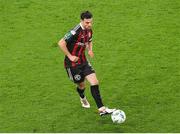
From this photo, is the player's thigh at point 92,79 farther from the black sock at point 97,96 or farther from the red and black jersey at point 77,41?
the red and black jersey at point 77,41

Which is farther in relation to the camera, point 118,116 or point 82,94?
point 82,94

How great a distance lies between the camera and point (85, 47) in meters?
11.4

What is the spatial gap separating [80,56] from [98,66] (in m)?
2.42

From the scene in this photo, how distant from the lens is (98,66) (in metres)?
13.8

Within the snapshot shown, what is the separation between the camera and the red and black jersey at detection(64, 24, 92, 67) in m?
11.2

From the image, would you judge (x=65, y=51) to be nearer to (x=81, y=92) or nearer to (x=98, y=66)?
(x=81, y=92)

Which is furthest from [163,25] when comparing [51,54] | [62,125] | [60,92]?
[62,125]

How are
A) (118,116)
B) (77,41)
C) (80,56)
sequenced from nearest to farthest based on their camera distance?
1. (118,116)
2. (77,41)
3. (80,56)

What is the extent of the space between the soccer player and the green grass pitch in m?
0.62

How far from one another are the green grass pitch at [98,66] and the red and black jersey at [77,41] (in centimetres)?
111

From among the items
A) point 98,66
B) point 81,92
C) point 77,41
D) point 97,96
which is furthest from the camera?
point 98,66

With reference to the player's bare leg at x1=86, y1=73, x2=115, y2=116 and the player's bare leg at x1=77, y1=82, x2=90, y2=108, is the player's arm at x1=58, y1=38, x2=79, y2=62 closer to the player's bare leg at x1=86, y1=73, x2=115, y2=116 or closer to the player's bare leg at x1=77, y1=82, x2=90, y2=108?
the player's bare leg at x1=86, y1=73, x2=115, y2=116

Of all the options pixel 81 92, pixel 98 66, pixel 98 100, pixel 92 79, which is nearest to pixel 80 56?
pixel 92 79

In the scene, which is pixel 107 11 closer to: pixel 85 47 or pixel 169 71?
pixel 169 71
